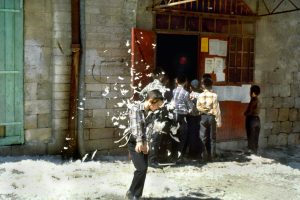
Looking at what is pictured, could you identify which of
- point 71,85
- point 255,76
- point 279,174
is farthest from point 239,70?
point 71,85

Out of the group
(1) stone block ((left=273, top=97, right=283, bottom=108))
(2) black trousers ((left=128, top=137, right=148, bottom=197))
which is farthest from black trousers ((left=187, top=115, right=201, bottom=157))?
(2) black trousers ((left=128, top=137, right=148, bottom=197))

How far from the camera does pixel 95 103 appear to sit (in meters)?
8.80

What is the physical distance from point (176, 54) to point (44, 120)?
Result: 4970 mm

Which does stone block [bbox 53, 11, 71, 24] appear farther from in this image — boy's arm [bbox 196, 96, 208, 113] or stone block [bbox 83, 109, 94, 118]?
boy's arm [bbox 196, 96, 208, 113]

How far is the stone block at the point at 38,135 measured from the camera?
827cm

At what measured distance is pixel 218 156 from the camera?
9750 millimetres

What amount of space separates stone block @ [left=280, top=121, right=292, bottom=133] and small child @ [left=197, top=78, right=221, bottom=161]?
3.09 meters

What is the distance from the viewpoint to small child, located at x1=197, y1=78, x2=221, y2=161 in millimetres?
8781

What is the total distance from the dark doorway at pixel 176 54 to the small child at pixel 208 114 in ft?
6.98

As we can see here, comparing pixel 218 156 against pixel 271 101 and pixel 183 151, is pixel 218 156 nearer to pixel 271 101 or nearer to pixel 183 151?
pixel 183 151

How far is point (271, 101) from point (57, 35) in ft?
18.6

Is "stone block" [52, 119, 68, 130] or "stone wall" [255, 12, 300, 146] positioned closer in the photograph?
"stone block" [52, 119, 68, 130]

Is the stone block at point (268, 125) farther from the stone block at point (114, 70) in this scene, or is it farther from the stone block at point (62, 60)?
the stone block at point (62, 60)

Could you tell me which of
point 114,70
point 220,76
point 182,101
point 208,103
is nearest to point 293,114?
point 220,76
